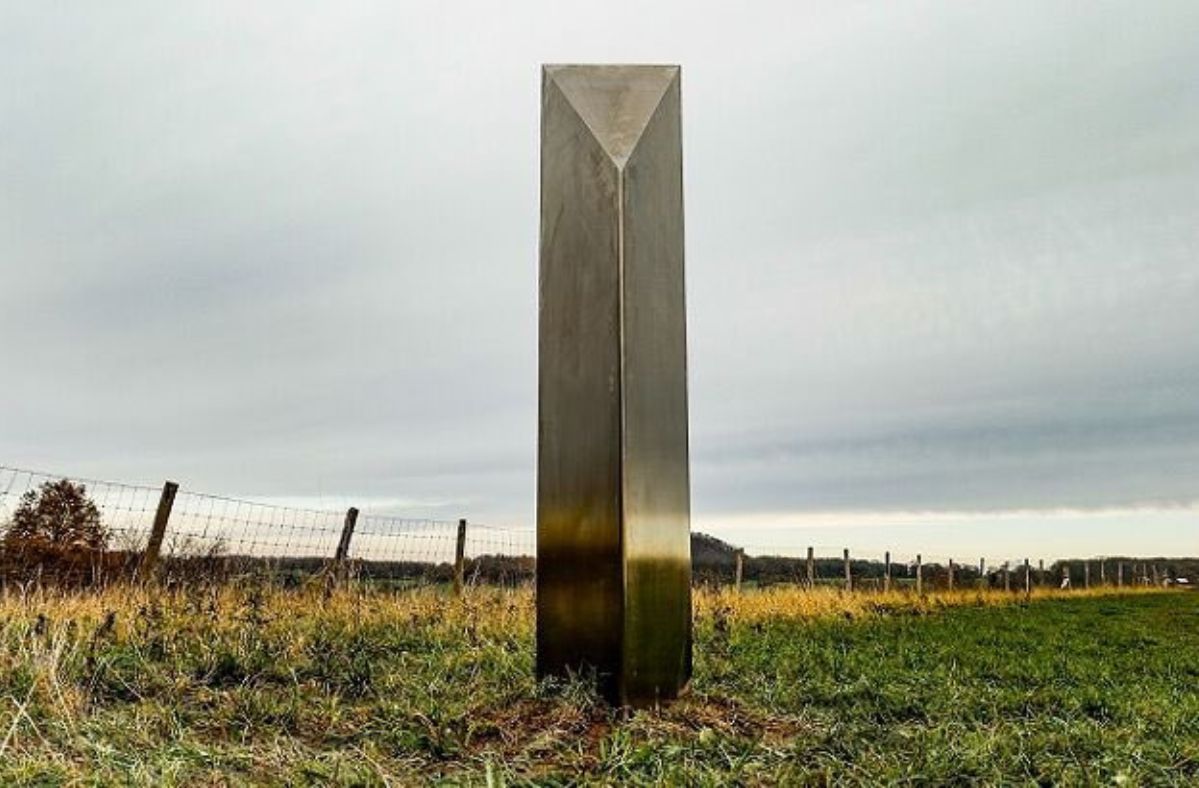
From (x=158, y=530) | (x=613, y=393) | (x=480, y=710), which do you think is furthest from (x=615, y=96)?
(x=158, y=530)

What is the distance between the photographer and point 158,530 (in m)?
9.54

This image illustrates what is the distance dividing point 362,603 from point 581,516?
161 inches

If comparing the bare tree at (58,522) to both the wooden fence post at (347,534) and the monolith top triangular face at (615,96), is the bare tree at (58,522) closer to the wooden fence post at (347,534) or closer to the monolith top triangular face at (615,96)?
the wooden fence post at (347,534)

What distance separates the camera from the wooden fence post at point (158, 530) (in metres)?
9.43

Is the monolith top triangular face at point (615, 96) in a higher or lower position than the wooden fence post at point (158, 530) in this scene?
higher

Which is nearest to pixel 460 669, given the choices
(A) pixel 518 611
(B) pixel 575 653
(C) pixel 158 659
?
(B) pixel 575 653

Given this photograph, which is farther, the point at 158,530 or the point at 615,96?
the point at 158,530

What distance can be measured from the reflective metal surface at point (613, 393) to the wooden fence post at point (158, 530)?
19.9 ft

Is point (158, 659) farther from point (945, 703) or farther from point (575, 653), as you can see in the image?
point (945, 703)

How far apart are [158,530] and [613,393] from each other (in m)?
6.58

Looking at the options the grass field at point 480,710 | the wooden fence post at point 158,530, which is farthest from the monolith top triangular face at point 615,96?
the wooden fence post at point 158,530

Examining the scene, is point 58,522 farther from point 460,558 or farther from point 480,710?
point 480,710

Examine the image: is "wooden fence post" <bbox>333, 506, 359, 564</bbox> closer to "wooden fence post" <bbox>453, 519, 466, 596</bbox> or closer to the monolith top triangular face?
"wooden fence post" <bbox>453, 519, 466, 596</bbox>

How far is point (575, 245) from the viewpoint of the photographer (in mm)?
5008
